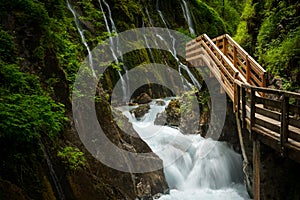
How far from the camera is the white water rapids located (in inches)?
373

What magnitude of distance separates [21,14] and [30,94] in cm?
223

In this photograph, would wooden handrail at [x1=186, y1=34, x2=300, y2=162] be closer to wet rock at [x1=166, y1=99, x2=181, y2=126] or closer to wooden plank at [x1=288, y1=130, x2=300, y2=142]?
wooden plank at [x1=288, y1=130, x2=300, y2=142]

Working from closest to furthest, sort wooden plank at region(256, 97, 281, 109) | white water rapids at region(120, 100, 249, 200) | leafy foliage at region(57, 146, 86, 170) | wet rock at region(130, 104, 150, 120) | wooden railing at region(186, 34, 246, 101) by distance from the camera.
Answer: leafy foliage at region(57, 146, 86, 170) → wooden plank at region(256, 97, 281, 109) → wooden railing at region(186, 34, 246, 101) → white water rapids at region(120, 100, 249, 200) → wet rock at region(130, 104, 150, 120)

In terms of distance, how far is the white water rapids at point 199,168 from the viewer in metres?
9.48

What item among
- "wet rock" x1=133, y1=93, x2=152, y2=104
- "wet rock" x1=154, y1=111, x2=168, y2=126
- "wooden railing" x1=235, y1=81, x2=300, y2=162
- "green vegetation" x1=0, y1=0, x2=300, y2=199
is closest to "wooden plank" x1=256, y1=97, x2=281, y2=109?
"wooden railing" x1=235, y1=81, x2=300, y2=162

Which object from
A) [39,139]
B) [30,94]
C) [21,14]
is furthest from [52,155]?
[21,14]

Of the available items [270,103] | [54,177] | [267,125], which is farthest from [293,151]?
[54,177]

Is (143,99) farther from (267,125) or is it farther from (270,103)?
(270,103)

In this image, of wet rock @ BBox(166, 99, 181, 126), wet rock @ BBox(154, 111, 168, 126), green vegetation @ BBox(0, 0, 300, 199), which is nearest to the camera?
green vegetation @ BBox(0, 0, 300, 199)

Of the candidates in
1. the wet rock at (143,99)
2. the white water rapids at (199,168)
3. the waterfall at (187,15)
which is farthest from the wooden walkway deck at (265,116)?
the waterfall at (187,15)

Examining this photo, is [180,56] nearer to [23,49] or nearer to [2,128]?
[23,49]

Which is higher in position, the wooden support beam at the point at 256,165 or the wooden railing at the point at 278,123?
the wooden railing at the point at 278,123

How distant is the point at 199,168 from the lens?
10516mm

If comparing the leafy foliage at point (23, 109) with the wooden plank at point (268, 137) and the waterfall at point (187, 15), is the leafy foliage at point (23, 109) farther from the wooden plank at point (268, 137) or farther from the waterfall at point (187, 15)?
the waterfall at point (187, 15)
